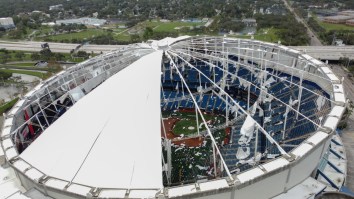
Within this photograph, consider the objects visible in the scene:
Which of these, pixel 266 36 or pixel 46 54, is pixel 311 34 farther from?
pixel 46 54

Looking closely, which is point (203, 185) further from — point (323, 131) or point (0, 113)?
point (0, 113)

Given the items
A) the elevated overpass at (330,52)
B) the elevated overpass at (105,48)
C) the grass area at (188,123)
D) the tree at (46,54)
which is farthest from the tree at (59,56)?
the elevated overpass at (330,52)

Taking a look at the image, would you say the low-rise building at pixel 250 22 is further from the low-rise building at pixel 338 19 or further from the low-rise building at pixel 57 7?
the low-rise building at pixel 57 7

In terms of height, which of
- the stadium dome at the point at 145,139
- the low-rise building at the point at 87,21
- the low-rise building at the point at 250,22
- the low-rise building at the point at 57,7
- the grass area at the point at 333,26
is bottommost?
the stadium dome at the point at 145,139

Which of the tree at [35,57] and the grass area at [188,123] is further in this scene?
the tree at [35,57]

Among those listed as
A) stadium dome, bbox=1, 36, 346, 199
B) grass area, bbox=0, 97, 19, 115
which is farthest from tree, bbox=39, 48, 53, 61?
stadium dome, bbox=1, 36, 346, 199

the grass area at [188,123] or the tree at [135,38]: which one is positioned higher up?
the tree at [135,38]

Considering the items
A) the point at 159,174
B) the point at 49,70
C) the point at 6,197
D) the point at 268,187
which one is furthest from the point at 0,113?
the point at 268,187
